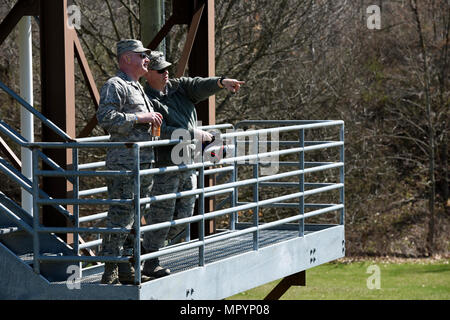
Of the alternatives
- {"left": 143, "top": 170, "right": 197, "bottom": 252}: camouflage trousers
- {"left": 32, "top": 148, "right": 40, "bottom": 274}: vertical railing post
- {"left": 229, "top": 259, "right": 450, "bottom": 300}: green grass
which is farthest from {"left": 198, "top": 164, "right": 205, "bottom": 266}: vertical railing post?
{"left": 229, "top": 259, "right": 450, "bottom": 300}: green grass

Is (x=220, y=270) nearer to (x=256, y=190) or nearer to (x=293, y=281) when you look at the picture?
(x=256, y=190)

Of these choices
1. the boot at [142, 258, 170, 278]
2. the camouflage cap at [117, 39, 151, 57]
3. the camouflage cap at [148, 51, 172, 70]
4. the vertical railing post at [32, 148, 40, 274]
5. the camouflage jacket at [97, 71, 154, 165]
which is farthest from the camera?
the camouflage cap at [148, 51, 172, 70]

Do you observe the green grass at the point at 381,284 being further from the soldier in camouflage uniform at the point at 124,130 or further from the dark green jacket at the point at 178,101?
the soldier in camouflage uniform at the point at 124,130

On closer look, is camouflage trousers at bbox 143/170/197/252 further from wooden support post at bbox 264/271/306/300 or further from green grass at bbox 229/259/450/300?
green grass at bbox 229/259/450/300

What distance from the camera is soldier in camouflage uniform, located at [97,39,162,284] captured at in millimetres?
6074

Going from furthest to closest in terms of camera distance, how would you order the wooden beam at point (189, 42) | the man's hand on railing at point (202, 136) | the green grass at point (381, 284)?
1. the green grass at point (381, 284)
2. the wooden beam at point (189, 42)
3. the man's hand on railing at point (202, 136)

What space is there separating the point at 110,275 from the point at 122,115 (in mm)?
1056

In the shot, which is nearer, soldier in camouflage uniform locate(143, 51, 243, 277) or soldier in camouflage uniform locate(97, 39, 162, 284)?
soldier in camouflage uniform locate(97, 39, 162, 284)

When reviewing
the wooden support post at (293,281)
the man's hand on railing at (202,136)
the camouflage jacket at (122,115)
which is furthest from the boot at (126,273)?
the wooden support post at (293,281)

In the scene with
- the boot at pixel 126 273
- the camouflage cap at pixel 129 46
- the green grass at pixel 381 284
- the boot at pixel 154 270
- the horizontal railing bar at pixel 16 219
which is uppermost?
the camouflage cap at pixel 129 46

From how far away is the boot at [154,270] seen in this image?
256 inches

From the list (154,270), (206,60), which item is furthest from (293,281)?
(154,270)

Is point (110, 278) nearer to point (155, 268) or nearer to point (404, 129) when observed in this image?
point (155, 268)
